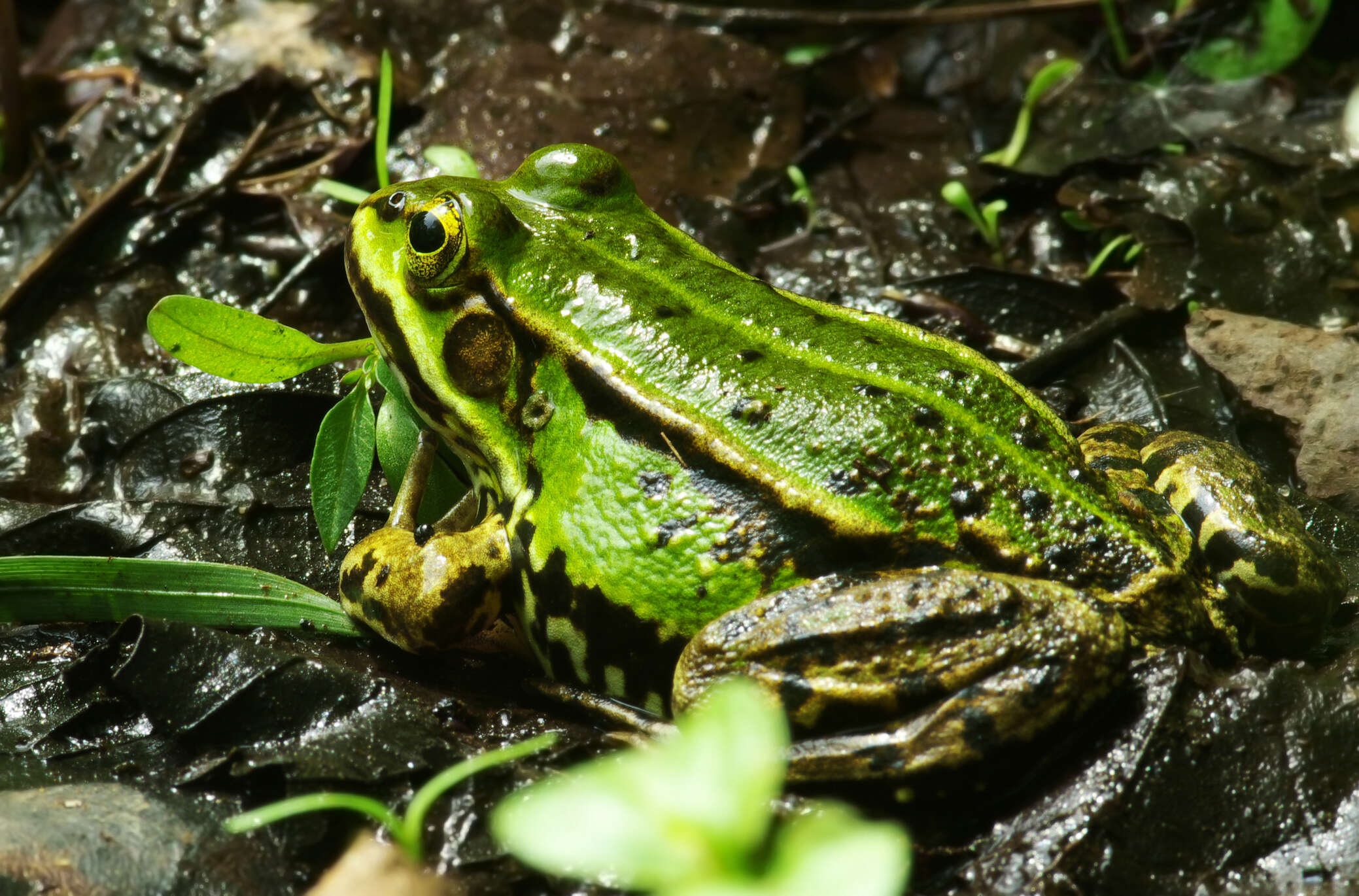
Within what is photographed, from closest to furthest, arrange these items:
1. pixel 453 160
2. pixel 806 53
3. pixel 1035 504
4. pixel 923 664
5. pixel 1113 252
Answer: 1. pixel 923 664
2. pixel 1035 504
3. pixel 453 160
4. pixel 1113 252
5. pixel 806 53

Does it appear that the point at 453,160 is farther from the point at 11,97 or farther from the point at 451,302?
the point at 11,97

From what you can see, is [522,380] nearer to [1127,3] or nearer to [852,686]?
[852,686]

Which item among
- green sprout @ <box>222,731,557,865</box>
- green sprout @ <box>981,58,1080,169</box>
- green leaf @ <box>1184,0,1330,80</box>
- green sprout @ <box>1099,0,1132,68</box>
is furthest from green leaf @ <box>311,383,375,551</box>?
green leaf @ <box>1184,0,1330,80</box>

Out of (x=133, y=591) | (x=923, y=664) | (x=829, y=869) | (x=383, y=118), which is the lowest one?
(x=923, y=664)

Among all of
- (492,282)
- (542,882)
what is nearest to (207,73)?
(492,282)

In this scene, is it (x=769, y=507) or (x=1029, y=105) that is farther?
(x=1029, y=105)

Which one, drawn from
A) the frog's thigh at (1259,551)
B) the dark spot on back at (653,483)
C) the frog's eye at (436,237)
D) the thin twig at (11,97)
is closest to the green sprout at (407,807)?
the dark spot on back at (653,483)

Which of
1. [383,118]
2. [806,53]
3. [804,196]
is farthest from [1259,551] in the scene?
[806,53]
